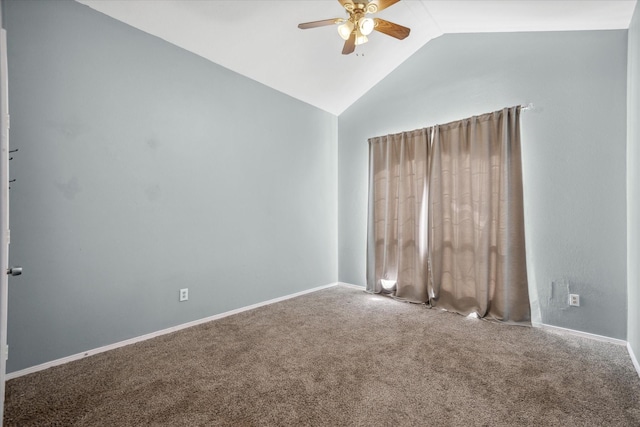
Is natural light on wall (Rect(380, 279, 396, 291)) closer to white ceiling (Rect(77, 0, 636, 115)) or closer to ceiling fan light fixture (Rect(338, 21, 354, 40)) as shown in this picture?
white ceiling (Rect(77, 0, 636, 115))

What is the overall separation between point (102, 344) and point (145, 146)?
1.58 m

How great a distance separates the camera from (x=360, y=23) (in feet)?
6.85

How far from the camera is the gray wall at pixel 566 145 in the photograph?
2365mm

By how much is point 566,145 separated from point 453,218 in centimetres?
114

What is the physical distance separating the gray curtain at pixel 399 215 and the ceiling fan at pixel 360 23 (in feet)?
4.70

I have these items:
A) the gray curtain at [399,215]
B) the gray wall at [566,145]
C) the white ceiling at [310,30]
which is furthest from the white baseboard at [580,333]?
the white ceiling at [310,30]

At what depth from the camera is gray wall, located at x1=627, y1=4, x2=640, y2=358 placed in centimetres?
197

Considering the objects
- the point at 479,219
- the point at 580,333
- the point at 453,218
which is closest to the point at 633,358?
the point at 580,333

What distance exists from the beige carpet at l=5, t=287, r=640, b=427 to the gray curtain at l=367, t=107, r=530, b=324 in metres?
0.48

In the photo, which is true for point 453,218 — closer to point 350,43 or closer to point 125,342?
point 350,43

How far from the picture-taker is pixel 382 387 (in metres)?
1.71

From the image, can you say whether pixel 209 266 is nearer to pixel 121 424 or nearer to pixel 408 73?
pixel 121 424

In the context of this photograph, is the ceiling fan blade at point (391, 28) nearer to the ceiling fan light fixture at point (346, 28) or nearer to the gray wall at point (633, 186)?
the ceiling fan light fixture at point (346, 28)

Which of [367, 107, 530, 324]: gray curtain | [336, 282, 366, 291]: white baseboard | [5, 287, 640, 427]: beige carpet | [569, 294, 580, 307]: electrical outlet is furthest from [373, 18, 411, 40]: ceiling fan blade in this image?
[336, 282, 366, 291]: white baseboard
